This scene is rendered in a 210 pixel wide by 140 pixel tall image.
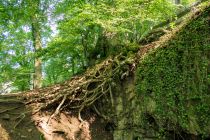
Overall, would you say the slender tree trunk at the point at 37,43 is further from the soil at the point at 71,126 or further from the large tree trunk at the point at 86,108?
the soil at the point at 71,126

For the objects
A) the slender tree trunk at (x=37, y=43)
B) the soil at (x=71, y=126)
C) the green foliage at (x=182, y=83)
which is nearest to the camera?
the green foliage at (x=182, y=83)

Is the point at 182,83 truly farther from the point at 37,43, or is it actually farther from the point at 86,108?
the point at 37,43

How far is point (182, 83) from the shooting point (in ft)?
23.6

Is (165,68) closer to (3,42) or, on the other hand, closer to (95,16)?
(95,16)

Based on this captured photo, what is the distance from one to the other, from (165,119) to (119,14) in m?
3.73

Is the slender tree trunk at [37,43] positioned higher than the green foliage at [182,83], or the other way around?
the green foliage at [182,83]

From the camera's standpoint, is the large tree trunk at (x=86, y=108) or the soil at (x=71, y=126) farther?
the soil at (x=71, y=126)

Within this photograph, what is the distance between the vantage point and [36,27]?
1550 cm

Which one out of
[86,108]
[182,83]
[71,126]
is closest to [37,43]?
[86,108]

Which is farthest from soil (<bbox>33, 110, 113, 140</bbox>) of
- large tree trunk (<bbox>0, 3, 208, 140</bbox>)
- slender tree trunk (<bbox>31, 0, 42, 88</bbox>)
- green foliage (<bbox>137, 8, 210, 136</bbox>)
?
slender tree trunk (<bbox>31, 0, 42, 88</bbox>)

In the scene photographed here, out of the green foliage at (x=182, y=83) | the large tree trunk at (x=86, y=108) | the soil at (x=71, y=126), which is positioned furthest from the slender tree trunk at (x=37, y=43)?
the green foliage at (x=182, y=83)

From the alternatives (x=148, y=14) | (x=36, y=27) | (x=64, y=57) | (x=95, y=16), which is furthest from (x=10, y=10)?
(x=148, y=14)

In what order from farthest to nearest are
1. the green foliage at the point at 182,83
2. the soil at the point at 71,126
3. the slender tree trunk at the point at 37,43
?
the slender tree trunk at the point at 37,43
the soil at the point at 71,126
the green foliage at the point at 182,83

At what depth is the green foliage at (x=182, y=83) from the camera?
6.82 meters
